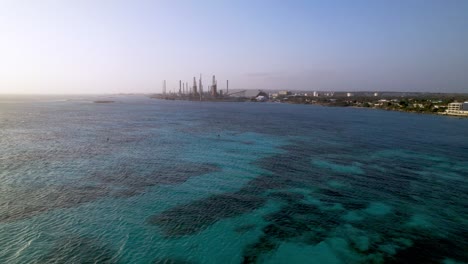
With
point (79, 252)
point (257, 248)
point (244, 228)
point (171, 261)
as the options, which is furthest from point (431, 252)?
point (79, 252)

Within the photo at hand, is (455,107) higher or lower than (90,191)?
higher

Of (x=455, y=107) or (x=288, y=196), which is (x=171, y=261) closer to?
(x=288, y=196)

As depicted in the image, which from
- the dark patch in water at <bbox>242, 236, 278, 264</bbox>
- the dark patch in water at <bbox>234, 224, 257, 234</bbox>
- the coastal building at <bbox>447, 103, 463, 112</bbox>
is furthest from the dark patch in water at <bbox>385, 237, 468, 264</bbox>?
the coastal building at <bbox>447, 103, 463, 112</bbox>

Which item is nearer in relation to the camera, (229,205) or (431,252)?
(431,252)

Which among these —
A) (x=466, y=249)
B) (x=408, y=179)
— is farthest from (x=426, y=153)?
(x=466, y=249)

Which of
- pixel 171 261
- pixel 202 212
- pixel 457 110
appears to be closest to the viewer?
pixel 171 261

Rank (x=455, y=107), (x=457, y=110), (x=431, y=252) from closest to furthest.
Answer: (x=431, y=252), (x=457, y=110), (x=455, y=107)
